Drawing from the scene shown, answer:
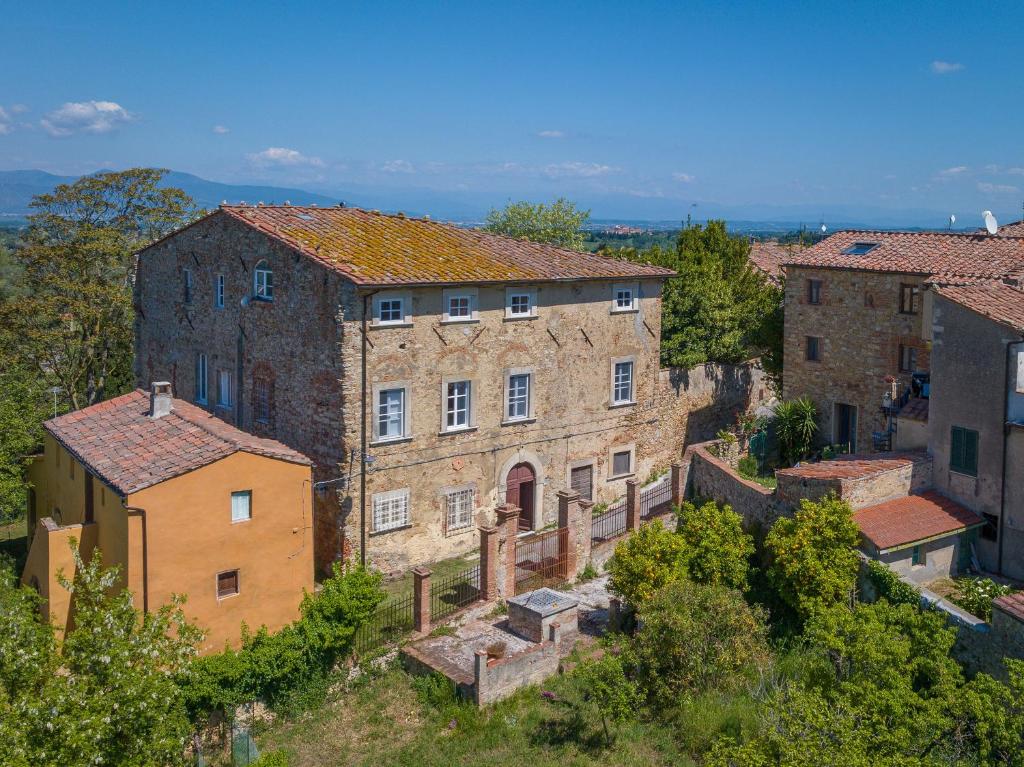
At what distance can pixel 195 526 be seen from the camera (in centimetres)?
2066

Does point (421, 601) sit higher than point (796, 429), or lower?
lower

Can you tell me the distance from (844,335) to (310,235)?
55.4ft

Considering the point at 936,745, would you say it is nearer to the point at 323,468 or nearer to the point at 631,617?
the point at 631,617

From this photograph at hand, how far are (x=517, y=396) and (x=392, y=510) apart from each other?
5.26m

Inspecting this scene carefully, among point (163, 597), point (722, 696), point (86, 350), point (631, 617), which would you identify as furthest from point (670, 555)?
point (86, 350)

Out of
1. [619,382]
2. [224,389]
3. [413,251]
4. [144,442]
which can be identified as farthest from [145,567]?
[619,382]

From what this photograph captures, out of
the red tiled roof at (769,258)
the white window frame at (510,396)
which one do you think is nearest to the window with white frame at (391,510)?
the white window frame at (510,396)

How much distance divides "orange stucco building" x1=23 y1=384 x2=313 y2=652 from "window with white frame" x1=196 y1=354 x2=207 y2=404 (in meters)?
7.05

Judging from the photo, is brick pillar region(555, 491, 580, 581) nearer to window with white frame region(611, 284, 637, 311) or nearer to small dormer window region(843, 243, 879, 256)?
window with white frame region(611, 284, 637, 311)

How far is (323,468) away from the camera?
2570cm

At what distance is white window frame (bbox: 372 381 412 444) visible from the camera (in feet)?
82.6

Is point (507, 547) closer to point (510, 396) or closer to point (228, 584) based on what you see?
point (510, 396)

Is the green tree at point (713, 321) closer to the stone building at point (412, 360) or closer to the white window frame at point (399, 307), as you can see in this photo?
the stone building at point (412, 360)

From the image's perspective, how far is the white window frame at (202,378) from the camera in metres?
30.6
